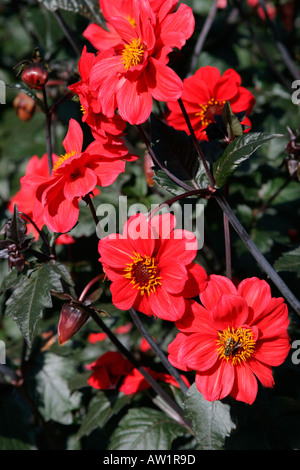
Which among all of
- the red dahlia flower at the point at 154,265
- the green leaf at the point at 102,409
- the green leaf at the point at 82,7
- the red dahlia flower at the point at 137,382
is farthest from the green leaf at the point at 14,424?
the green leaf at the point at 82,7

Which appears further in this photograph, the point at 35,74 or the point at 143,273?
the point at 35,74

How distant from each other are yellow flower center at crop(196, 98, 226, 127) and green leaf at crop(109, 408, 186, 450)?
806mm

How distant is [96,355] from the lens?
1692 millimetres

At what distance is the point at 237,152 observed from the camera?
1028 millimetres

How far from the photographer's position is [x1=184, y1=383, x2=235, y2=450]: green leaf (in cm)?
117

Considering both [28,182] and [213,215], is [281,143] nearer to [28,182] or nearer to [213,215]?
[213,215]

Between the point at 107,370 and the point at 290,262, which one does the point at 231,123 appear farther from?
the point at 107,370

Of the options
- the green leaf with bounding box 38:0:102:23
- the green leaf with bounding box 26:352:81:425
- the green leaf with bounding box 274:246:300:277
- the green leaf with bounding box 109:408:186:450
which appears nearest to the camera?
the green leaf with bounding box 274:246:300:277

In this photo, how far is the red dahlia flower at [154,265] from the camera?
102 cm

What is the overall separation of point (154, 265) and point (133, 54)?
1.37ft

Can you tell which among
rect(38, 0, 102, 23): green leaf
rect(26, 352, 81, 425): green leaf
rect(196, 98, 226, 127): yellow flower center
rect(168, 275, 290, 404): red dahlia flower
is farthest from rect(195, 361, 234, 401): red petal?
rect(38, 0, 102, 23): green leaf

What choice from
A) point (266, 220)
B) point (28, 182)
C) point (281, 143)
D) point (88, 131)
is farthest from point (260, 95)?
point (28, 182)

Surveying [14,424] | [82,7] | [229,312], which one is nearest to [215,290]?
[229,312]

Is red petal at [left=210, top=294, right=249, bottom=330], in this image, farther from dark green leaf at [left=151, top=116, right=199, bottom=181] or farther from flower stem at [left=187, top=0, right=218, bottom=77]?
flower stem at [left=187, top=0, right=218, bottom=77]
